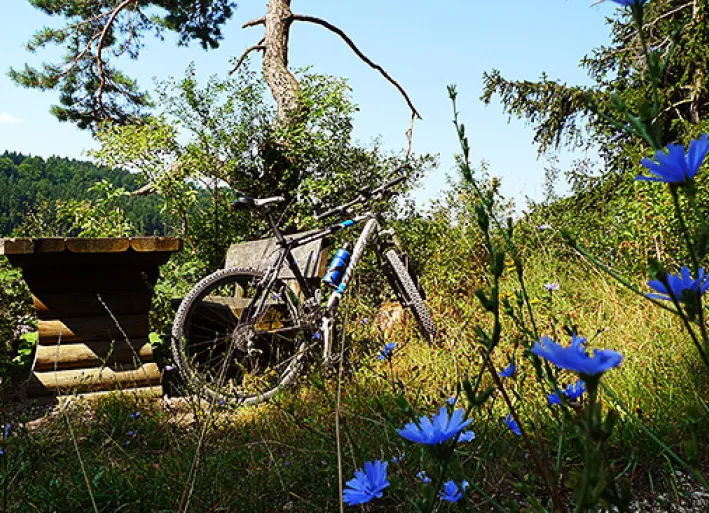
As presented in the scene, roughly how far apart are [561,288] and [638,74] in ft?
15.3

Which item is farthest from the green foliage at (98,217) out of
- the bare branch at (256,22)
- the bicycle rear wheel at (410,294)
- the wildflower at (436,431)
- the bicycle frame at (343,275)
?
the wildflower at (436,431)

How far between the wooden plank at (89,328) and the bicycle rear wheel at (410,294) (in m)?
1.75

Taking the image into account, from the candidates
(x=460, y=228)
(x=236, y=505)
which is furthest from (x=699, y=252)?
(x=460, y=228)

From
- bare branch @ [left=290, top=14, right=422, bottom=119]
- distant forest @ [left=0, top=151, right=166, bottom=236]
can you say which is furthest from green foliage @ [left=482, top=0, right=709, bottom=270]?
distant forest @ [left=0, top=151, right=166, bottom=236]

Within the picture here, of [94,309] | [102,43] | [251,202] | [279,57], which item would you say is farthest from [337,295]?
[102,43]

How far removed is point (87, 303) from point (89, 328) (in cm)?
17

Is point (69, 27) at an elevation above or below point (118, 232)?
above

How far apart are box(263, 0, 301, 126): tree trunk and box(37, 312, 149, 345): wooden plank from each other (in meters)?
4.17

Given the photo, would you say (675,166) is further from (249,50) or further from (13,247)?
(249,50)

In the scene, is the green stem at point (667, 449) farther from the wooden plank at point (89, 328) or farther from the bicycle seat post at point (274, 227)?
the wooden plank at point (89, 328)

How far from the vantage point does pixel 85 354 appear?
394 centimetres

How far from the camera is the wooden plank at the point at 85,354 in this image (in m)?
3.88

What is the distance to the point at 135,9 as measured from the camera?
10.5 meters

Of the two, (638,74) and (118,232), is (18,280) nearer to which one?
(118,232)
